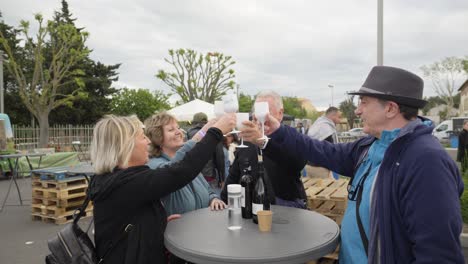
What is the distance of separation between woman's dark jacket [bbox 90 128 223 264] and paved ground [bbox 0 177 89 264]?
10.4 feet

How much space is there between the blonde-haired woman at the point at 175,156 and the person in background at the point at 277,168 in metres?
0.42

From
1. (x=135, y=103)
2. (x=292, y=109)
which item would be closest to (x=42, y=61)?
(x=135, y=103)

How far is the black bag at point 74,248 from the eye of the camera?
6.52 ft

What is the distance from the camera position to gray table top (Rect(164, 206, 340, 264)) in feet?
5.32

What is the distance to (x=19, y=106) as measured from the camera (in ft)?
91.4

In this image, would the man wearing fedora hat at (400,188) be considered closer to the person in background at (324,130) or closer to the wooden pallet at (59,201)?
the person in background at (324,130)

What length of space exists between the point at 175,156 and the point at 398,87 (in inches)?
63.0

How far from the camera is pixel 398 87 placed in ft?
5.74

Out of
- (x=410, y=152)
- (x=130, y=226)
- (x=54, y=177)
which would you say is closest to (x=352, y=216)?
(x=410, y=152)

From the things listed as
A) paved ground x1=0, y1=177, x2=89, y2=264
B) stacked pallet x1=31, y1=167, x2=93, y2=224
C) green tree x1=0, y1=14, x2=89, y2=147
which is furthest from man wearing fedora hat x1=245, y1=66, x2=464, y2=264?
green tree x1=0, y1=14, x2=89, y2=147

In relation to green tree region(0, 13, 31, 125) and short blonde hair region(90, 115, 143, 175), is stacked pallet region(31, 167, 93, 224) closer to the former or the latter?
short blonde hair region(90, 115, 143, 175)

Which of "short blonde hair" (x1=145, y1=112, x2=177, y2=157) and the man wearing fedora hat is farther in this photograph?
"short blonde hair" (x1=145, y1=112, x2=177, y2=157)

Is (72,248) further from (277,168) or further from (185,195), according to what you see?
(277,168)

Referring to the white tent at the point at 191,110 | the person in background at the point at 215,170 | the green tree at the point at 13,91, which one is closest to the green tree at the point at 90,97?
the green tree at the point at 13,91
